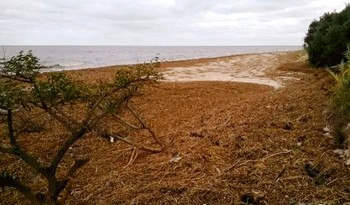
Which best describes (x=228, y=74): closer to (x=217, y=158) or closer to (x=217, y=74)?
(x=217, y=74)

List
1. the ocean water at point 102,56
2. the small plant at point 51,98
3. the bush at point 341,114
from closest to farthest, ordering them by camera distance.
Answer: the small plant at point 51,98
the bush at point 341,114
the ocean water at point 102,56

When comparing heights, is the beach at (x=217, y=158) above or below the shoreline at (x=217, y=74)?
below

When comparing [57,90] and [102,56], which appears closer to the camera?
[57,90]

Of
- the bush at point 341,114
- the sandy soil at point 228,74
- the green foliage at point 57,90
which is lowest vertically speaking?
the bush at point 341,114

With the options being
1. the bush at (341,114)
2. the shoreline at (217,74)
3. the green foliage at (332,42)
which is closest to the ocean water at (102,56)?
the shoreline at (217,74)

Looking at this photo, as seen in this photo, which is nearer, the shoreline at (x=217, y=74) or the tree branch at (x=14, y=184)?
the tree branch at (x=14, y=184)

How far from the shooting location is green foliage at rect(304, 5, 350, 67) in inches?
342

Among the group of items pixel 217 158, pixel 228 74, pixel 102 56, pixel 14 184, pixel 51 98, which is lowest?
pixel 217 158

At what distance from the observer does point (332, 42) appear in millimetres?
9031

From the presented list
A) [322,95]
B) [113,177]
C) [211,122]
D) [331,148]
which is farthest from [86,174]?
[322,95]

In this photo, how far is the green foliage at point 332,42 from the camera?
8688mm

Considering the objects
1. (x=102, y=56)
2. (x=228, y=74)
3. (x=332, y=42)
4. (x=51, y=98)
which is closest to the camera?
(x=51, y=98)

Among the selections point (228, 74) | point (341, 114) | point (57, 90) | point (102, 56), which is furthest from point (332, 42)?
point (102, 56)

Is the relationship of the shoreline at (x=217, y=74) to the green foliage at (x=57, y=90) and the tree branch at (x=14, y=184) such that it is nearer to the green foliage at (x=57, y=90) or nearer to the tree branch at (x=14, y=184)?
the green foliage at (x=57, y=90)
